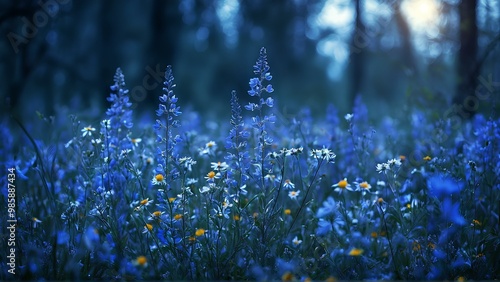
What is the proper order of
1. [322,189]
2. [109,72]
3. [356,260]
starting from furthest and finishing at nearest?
[109,72]
[322,189]
[356,260]

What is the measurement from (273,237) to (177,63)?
35.7 ft

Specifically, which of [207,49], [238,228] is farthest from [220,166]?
[207,49]

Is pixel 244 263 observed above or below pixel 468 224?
below

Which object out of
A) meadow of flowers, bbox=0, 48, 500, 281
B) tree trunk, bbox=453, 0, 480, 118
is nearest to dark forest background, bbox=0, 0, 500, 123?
tree trunk, bbox=453, 0, 480, 118

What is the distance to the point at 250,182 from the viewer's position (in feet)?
11.2

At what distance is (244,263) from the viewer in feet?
8.08

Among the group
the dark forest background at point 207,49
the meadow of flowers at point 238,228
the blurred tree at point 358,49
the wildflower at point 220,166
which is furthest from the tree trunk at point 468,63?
the blurred tree at point 358,49

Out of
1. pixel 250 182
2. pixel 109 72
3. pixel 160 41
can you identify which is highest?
pixel 160 41

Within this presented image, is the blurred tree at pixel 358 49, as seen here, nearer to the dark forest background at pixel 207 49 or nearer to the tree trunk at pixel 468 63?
the dark forest background at pixel 207 49

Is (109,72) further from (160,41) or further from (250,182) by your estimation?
(250,182)

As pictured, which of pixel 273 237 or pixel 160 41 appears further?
pixel 160 41

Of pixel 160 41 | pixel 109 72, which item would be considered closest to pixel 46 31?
pixel 109 72

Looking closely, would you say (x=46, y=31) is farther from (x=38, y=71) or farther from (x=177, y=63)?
(x=177, y=63)

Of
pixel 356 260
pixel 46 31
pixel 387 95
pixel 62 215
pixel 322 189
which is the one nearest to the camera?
pixel 356 260
